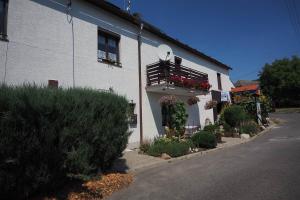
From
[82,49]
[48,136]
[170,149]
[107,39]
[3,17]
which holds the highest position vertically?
[107,39]

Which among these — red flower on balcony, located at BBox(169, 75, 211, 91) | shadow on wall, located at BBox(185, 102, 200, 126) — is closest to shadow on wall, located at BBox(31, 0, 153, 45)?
red flower on balcony, located at BBox(169, 75, 211, 91)

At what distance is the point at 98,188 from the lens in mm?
5766

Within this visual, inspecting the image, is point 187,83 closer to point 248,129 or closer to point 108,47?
point 108,47

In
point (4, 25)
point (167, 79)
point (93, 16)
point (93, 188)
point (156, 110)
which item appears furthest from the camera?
point (156, 110)

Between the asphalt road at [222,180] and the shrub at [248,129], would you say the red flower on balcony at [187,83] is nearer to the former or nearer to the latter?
the shrub at [248,129]

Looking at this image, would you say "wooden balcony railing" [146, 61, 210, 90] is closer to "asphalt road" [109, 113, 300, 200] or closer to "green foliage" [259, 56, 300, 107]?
"asphalt road" [109, 113, 300, 200]

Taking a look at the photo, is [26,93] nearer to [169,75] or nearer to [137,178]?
[137,178]

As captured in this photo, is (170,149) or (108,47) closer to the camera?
(170,149)

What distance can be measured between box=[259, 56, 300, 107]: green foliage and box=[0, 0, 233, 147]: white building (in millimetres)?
44295

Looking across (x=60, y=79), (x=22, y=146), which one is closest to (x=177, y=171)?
(x=22, y=146)

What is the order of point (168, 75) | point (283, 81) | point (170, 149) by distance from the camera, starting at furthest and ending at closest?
point (283, 81)
point (168, 75)
point (170, 149)

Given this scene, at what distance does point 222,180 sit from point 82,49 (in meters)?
7.50

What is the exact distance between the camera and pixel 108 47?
1168 centimetres

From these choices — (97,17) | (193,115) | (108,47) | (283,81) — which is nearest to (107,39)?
(108,47)
